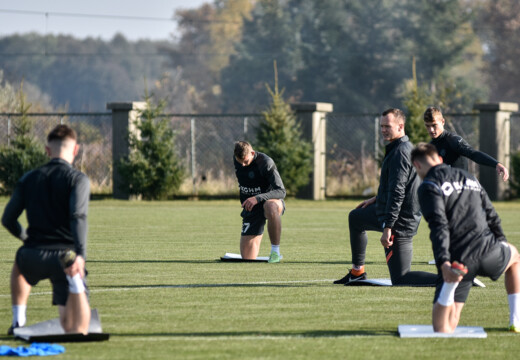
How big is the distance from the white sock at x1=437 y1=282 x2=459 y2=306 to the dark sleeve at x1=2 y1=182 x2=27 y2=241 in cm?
317

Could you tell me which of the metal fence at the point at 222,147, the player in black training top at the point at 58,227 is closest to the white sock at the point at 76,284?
the player in black training top at the point at 58,227

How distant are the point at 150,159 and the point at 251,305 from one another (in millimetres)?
18356

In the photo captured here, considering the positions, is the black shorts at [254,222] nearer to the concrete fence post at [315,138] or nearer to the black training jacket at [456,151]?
the black training jacket at [456,151]

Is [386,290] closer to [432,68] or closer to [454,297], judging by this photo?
[454,297]

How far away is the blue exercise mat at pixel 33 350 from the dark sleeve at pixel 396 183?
13.5ft

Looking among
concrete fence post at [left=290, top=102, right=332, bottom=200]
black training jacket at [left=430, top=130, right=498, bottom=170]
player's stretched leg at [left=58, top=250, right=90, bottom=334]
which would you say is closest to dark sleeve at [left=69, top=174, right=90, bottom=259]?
player's stretched leg at [left=58, top=250, right=90, bottom=334]

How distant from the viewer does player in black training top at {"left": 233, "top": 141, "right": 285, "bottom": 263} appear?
13391 mm

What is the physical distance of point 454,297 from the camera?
791 centimetres

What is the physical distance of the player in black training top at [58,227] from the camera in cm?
735

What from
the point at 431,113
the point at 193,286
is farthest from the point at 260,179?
the point at 193,286

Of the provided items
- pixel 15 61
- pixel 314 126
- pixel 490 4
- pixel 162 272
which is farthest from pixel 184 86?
pixel 162 272

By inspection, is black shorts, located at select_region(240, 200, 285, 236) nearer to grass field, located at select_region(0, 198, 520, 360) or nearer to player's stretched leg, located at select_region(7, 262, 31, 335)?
grass field, located at select_region(0, 198, 520, 360)

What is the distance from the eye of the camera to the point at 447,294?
7.71m

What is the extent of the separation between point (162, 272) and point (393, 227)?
3059mm
